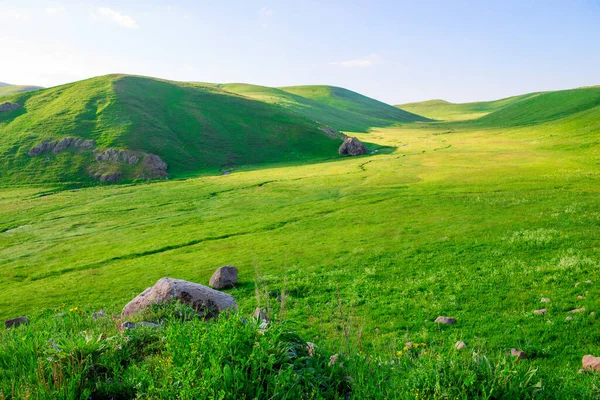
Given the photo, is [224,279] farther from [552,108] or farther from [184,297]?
[552,108]

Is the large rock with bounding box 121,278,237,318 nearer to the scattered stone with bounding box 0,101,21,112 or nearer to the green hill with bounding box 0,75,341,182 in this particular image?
the green hill with bounding box 0,75,341,182

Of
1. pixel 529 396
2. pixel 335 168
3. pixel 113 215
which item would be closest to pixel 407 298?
pixel 529 396

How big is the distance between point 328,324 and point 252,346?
35.1 feet

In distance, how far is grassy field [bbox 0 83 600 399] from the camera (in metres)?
16.2

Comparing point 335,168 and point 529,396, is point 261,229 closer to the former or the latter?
point 529,396

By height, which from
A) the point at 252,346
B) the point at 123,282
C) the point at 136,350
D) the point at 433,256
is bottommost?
the point at 123,282

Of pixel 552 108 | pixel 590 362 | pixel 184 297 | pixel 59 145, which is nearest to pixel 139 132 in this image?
pixel 59 145

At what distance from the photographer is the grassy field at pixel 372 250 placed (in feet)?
53.3

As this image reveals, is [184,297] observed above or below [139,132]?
below

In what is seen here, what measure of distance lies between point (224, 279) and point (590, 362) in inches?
753

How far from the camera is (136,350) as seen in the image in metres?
9.20

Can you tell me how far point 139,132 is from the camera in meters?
105

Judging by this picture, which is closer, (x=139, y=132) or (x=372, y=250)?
(x=372, y=250)

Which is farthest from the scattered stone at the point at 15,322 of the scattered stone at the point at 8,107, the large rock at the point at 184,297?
the scattered stone at the point at 8,107
